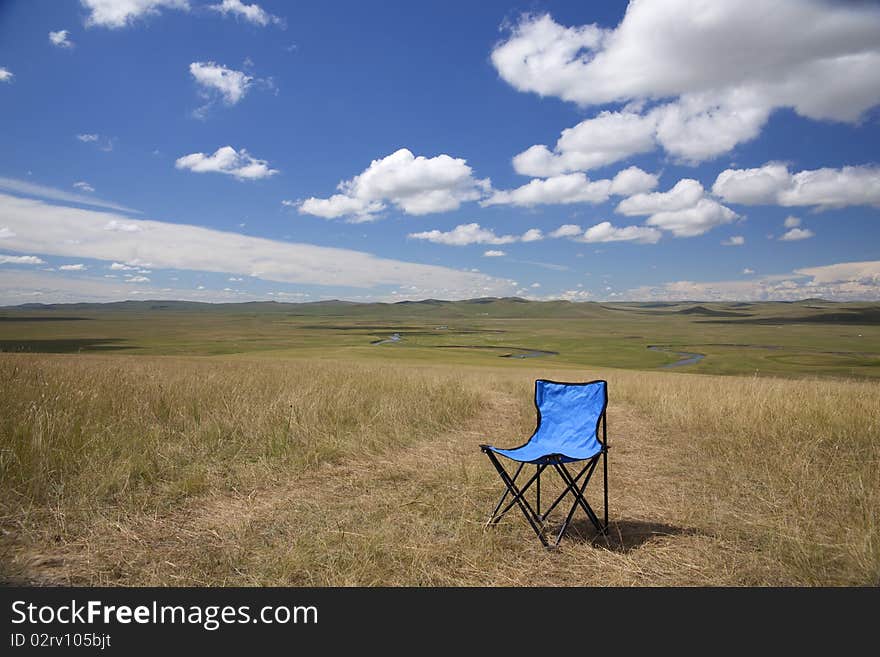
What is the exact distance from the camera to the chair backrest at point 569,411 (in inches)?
156

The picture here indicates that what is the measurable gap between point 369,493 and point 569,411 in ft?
6.40

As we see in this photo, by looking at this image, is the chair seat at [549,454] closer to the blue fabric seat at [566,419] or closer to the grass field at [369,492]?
the blue fabric seat at [566,419]

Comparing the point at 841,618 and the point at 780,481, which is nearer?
the point at 841,618

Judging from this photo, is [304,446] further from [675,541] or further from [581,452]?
[675,541]

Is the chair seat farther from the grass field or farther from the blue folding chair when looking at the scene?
the grass field

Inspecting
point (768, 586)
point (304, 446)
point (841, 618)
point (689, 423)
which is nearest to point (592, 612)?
point (768, 586)

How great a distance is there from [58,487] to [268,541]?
2036 mm

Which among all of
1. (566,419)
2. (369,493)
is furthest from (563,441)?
(369,493)

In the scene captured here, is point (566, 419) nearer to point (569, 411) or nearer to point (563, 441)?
point (569, 411)

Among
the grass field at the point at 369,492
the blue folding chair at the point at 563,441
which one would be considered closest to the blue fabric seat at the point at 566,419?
the blue folding chair at the point at 563,441

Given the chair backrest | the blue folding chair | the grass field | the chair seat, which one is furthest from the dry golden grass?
the chair backrest

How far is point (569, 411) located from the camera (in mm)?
4207

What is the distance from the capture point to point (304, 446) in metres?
5.59

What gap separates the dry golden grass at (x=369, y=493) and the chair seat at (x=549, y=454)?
1.88 ft
